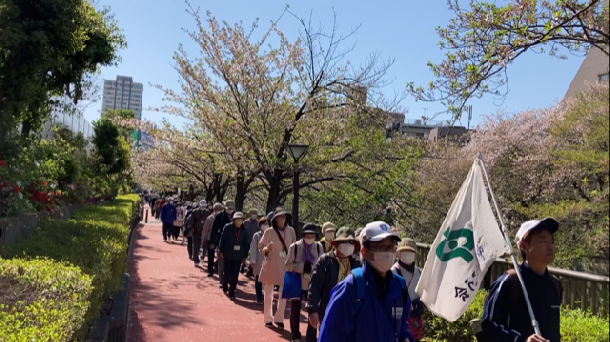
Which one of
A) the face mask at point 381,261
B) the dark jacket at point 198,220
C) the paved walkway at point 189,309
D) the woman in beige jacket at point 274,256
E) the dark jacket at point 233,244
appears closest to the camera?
the face mask at point 381,261

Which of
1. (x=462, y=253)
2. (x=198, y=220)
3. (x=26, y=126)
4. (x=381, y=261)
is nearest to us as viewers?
(x=381, y=261)

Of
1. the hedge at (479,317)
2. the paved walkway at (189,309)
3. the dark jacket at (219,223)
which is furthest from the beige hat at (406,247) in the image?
the dark jacket at (219,223)

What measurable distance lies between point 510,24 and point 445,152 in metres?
9.87

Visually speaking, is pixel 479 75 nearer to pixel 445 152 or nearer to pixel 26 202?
pixel 26 202

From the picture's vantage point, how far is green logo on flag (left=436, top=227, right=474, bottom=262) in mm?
3725

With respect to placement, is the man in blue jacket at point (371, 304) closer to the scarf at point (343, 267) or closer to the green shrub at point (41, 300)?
the green shrub at point (41, 300)

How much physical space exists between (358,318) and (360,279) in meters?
0.24

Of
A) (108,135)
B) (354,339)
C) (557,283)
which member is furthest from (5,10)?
(108,135)

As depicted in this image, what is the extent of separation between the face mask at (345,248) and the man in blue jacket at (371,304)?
7.57ft

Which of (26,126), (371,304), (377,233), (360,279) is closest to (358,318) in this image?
(371,304)

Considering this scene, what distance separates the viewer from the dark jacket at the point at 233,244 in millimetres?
10688

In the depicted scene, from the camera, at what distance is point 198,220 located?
16062 millimetres

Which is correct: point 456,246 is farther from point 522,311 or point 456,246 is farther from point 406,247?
point 406,247

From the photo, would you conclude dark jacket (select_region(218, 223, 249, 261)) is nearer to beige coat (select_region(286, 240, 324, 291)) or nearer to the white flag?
beige coat (select_region(286, 240, 324, 291))
